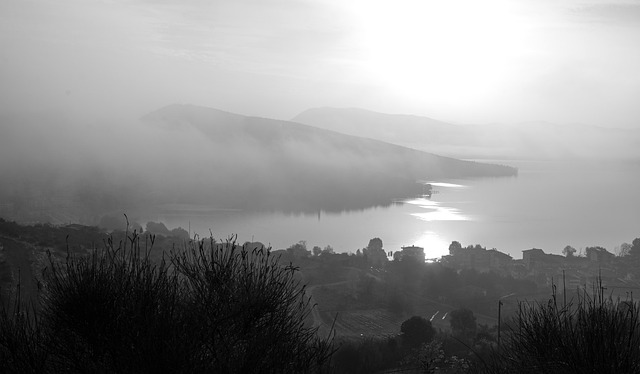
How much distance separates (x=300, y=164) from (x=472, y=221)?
21.3 m

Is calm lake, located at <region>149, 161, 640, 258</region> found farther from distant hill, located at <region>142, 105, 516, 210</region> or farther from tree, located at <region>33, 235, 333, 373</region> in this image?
tree, located at <region>33, 235, 333, 373</region>

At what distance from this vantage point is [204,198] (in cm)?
3956

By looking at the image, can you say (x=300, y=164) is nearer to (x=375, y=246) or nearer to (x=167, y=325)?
(x=375, y=246)

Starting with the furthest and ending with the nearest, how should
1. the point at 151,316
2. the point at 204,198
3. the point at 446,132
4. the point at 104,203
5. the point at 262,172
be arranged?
the point at 446,132 < the point at 262,172 < the point at 204,198 < the point at 104,203 < the point at 151,316

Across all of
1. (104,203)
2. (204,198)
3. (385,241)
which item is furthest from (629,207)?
(104,203)

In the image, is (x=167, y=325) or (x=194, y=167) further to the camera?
(x=194, y=167)

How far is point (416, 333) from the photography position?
10156mm

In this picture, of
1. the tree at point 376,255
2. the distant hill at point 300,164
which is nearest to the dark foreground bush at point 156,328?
the tree at point 376,255

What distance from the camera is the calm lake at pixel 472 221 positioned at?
87.1ft

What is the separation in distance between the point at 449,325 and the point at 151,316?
11.1m

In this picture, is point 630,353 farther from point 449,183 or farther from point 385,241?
point 449,183

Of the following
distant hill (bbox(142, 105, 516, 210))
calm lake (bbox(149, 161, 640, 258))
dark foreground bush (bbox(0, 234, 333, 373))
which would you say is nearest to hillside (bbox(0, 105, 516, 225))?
distant hill (bbox(142, 105, 516, 210))

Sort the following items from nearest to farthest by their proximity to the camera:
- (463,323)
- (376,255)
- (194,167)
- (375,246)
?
(463,323) < (376,255) < (375,246) < (194,167)

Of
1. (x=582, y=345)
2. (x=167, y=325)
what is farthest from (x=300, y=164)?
(x=167, y=325)
